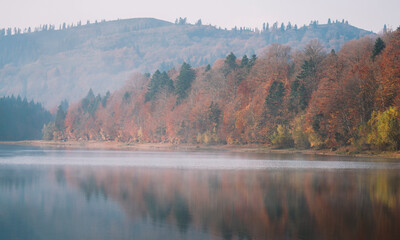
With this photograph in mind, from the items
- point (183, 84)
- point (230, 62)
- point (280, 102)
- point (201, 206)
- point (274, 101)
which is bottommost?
point (201, 206)

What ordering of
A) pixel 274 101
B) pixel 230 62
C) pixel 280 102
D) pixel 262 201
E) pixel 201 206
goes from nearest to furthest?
1. pixel 201 206
2. pixel 262 201
3. pixel 274 101
4. pixel 280 102
5. pixel 230 62

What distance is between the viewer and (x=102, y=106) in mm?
192375

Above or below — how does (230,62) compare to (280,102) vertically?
above

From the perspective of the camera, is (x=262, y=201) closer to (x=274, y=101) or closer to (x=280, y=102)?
(x=274, y=101)

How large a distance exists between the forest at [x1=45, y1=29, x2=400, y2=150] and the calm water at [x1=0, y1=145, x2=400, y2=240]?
28518mm

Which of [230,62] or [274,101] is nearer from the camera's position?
[274,101]

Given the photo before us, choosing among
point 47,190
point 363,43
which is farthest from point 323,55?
point 47,190

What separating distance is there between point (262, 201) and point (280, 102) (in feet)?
227

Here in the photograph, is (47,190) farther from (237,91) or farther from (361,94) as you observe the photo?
(237,91)

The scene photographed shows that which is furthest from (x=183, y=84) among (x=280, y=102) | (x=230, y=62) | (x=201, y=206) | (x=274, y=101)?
(x=201, y=206)

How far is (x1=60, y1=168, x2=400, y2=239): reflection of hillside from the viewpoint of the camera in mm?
20422

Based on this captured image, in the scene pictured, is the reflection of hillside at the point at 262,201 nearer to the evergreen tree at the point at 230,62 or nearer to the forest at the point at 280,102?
the forest at the point at 280,102

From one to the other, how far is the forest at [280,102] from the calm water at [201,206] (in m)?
28.5

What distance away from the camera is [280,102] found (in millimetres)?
95000
